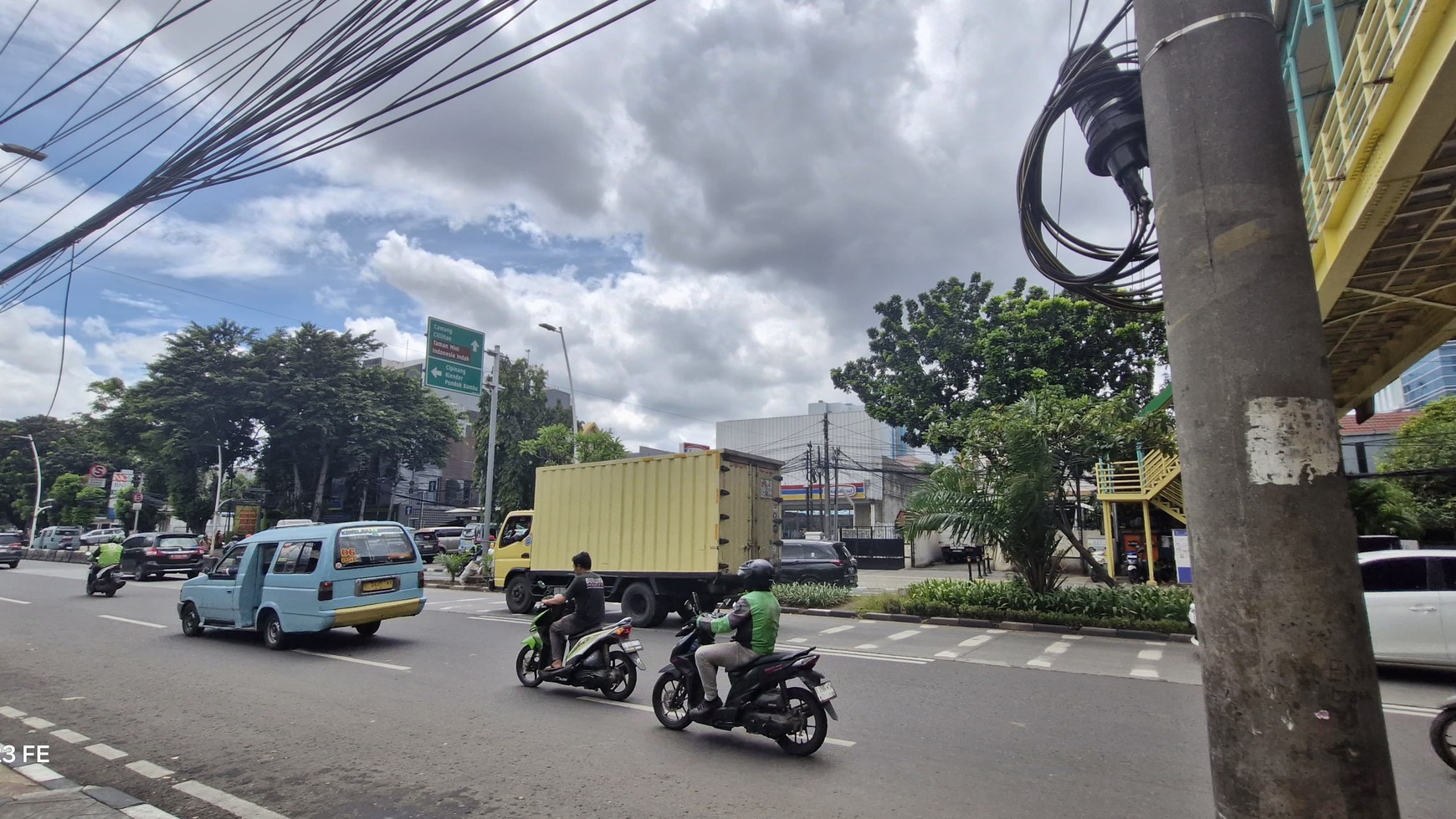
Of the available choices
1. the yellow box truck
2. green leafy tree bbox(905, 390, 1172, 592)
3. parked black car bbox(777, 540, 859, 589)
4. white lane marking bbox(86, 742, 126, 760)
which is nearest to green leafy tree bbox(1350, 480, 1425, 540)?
green leafy tree bbox(905, 390, 1172, 592)

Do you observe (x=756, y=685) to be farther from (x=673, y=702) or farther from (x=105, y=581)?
(x=105, y=581)

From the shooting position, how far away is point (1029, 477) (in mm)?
12852

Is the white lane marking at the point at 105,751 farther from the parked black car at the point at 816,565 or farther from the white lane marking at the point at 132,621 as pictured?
the parked black car at the point at 816,565

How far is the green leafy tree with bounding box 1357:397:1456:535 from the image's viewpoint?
15.3 metres

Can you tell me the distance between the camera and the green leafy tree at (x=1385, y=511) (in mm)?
14367

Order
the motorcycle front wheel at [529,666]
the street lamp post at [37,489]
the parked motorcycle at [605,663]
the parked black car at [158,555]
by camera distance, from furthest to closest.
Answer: the street lamp post at [37,489] → the parked black car at [158,555] → the motorcycle front wheel at [529,666] → the parked motorcycle at [605,663]

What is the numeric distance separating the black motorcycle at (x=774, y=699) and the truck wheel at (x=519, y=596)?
371 inches

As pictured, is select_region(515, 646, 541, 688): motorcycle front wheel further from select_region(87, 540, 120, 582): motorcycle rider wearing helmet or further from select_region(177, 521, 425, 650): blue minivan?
select_region(87, 540, 120, 582): motorcycle rider wearing helmet

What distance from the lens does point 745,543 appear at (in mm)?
12922

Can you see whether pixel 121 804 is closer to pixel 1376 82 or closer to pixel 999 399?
pixel 1376 82

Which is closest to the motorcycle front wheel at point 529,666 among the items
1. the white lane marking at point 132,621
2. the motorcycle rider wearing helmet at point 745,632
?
the motorcycle rider wearing helmet at point 745,632

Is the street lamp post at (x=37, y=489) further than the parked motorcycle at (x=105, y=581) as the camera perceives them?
Yes

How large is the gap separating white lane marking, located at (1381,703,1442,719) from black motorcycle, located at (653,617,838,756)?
558cm

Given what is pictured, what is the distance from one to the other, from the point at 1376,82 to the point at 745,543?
1017cm
